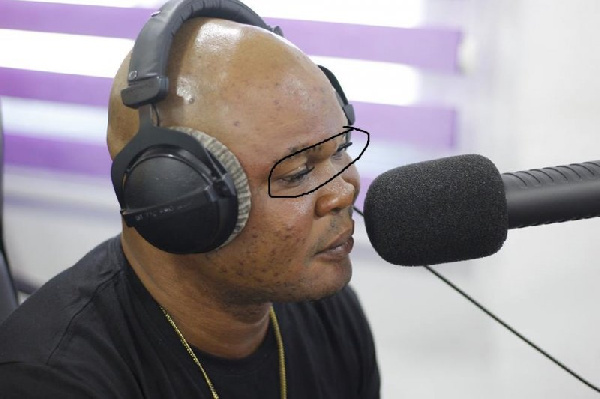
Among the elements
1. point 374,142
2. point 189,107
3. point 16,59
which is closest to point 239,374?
point 189,107

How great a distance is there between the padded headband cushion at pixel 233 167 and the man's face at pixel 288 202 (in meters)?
0.01

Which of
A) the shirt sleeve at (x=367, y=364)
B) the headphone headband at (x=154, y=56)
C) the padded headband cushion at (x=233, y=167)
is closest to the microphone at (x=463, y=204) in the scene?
the padded headband cushion at (x=233, y=167)

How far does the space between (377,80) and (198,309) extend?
761 millimetres

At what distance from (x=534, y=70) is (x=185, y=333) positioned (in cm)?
87

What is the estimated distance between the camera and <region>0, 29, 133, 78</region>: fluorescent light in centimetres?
179

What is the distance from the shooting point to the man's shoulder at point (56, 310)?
950 millimetres

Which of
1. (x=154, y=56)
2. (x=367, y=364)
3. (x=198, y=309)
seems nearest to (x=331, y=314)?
(x=367, y=364)

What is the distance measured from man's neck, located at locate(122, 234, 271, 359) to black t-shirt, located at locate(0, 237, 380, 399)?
0.01 m

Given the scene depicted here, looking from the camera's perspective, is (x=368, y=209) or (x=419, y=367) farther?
(x=419, y=367)

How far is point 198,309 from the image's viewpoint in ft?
3.40

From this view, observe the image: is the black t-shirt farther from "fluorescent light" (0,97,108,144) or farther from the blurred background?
"fluorescent light" (0,97,108,144)

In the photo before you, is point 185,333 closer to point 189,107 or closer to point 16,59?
point 189,107

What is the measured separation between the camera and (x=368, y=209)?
2.97 feet

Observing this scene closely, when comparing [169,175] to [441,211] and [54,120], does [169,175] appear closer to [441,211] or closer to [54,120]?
[441,211]
